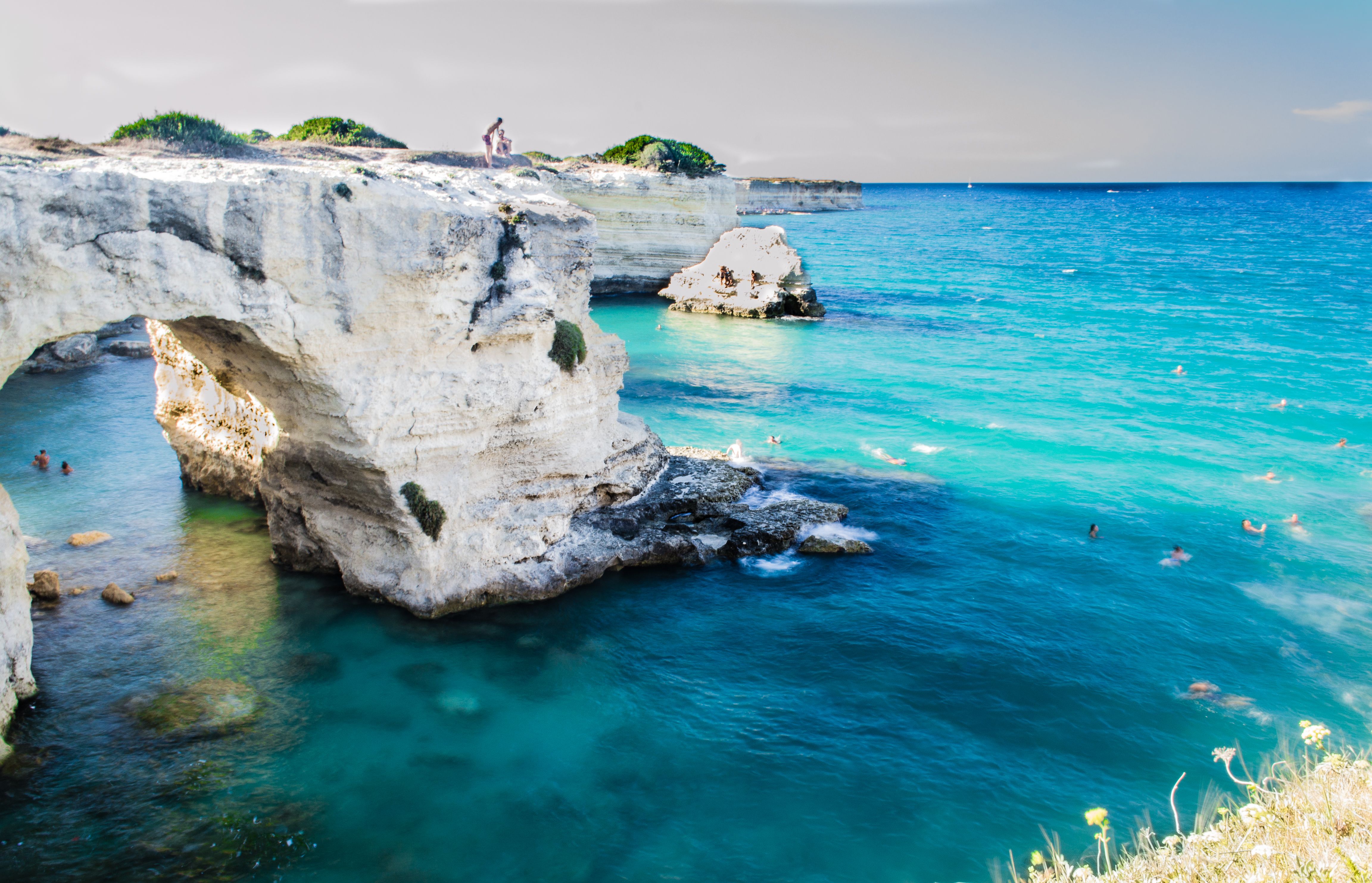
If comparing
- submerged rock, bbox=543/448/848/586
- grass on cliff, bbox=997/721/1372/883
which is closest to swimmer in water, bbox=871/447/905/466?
submerged rock, bbox=543/448/848/586

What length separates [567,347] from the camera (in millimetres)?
19297

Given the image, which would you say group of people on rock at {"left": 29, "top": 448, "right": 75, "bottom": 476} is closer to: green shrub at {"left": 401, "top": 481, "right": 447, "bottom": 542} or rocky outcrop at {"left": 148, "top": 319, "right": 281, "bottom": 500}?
rocky outcrop at {"left": 148, "top": 319, "right": 281, "bottom": 500}

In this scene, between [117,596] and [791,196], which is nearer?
[117,596]

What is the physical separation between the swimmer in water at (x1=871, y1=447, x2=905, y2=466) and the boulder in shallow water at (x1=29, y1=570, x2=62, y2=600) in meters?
23.3

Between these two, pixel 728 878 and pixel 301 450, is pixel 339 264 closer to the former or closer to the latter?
pixel 301 450

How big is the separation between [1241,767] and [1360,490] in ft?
58.6

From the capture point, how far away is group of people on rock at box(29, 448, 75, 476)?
2473cm

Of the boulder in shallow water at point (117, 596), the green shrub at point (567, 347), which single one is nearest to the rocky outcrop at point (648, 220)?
the green shrub at point (567, 347)

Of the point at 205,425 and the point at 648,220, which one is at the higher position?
the point at 648,220

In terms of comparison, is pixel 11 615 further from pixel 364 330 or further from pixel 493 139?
pixel 493 139

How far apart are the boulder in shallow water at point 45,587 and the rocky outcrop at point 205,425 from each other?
14.5 ft

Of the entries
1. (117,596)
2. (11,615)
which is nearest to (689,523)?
(117,596)

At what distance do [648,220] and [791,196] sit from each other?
111m

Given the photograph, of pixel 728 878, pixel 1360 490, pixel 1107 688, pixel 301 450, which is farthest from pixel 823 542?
pixel 1360 490
